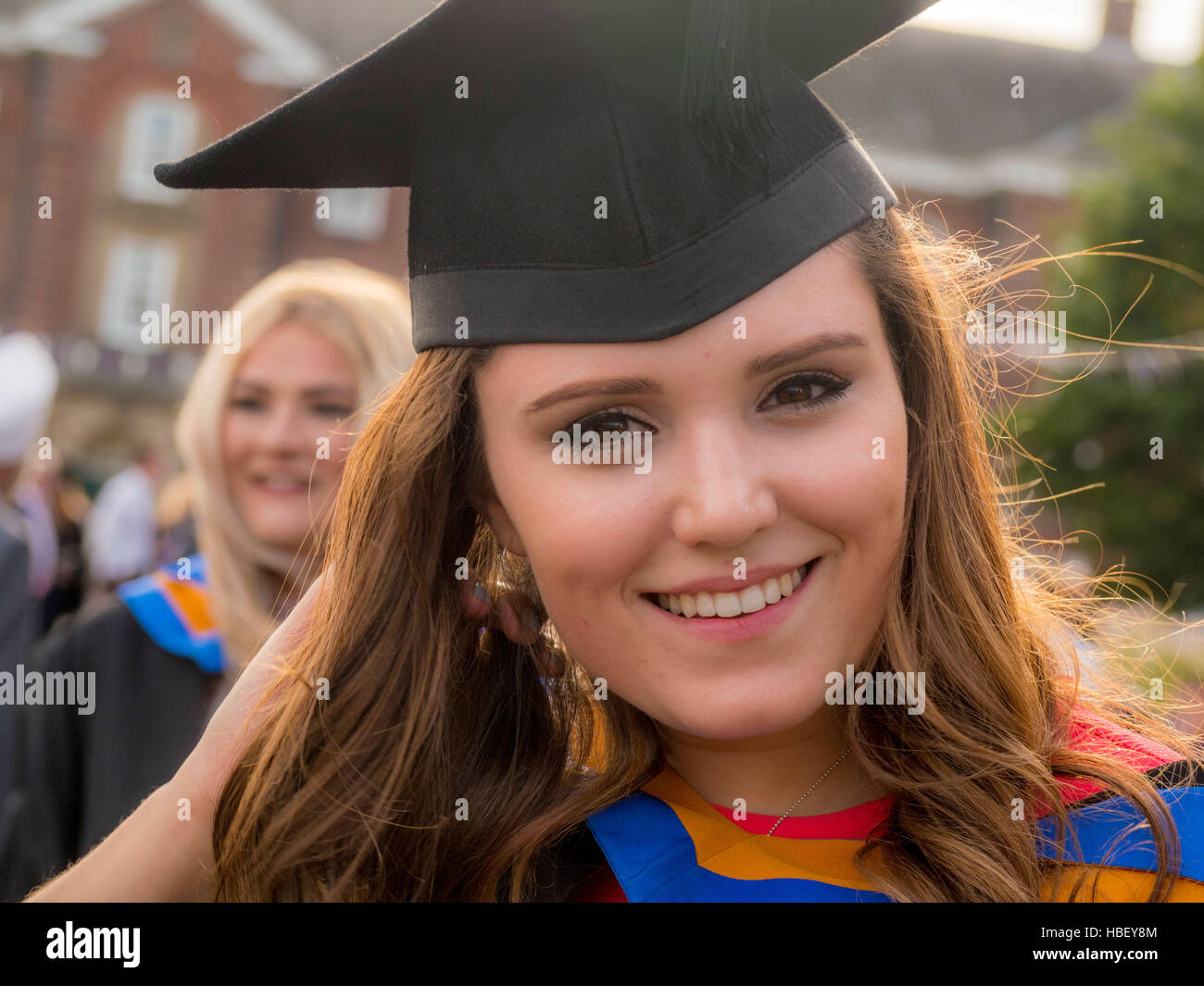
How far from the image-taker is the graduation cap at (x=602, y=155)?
179 centimetres

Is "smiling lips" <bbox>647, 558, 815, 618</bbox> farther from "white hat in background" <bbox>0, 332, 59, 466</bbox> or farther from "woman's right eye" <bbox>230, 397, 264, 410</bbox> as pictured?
"white hat in background" <bbox>0, 332, 59, 466</bbox>

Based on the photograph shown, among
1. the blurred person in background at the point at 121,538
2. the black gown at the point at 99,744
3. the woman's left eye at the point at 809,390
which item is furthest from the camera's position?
the blurred person in background at the point at 121,538

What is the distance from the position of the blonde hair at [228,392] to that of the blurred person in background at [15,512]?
2.27 feet

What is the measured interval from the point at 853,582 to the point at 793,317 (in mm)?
412

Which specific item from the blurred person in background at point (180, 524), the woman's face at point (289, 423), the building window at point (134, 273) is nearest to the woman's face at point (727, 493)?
the woman's face at point (289, 423)

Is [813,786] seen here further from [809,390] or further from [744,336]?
[744,336]

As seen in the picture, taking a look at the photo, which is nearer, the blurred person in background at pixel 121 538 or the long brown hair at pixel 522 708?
the long brown hair at pixel 522 708

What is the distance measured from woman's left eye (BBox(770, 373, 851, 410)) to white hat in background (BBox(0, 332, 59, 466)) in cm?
439

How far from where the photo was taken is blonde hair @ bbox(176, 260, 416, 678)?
3.91 meters

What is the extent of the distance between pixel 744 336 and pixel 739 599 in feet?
1.27

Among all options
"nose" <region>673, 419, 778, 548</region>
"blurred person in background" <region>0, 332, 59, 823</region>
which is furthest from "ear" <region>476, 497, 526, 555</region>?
"blurred person in background" <region>0, 332, 59, 823</region>

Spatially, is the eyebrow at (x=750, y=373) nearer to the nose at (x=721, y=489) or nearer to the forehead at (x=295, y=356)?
the nose at (x=721, y=489)

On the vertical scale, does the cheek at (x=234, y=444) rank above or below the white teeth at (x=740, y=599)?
above
